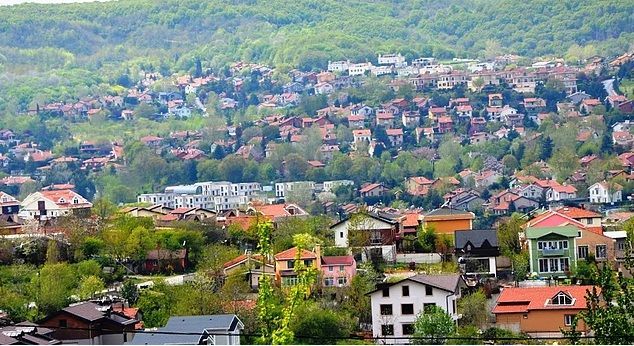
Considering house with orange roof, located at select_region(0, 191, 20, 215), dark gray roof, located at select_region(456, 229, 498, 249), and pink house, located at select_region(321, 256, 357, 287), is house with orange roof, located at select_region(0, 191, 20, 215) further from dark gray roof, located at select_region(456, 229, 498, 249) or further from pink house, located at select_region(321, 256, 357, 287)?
pink house, located at select_region(321, 256, 357, 287)

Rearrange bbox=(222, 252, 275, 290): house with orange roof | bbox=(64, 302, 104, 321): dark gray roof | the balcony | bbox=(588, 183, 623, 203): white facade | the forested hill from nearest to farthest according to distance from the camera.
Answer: bbox=(64, 302, 104, 321): dark gray roof
bbox=(222, 252, 275, 290): house with orange roof
the balcony
bbox=(588, 183, 623, 203): white facade
the forested hill

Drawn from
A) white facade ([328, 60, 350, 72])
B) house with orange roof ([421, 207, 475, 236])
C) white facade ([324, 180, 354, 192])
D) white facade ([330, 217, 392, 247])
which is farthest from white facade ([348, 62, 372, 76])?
white facade ([330, 217, 392, 247])

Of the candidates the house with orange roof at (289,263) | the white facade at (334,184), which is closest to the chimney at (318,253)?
the house with orange roof at (289,263)

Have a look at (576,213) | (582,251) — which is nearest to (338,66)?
(576,213)

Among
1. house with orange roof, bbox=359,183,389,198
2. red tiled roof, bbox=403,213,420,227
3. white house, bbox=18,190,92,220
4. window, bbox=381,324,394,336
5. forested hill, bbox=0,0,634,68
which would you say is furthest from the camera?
forested hill, bbox=0,0,634,68

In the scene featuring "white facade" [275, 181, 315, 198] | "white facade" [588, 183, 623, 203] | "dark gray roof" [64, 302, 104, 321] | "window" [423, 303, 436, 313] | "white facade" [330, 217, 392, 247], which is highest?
"white facade" [275, 181, 315, 198]

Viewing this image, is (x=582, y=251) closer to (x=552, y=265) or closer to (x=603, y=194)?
(x=552, y=265)
